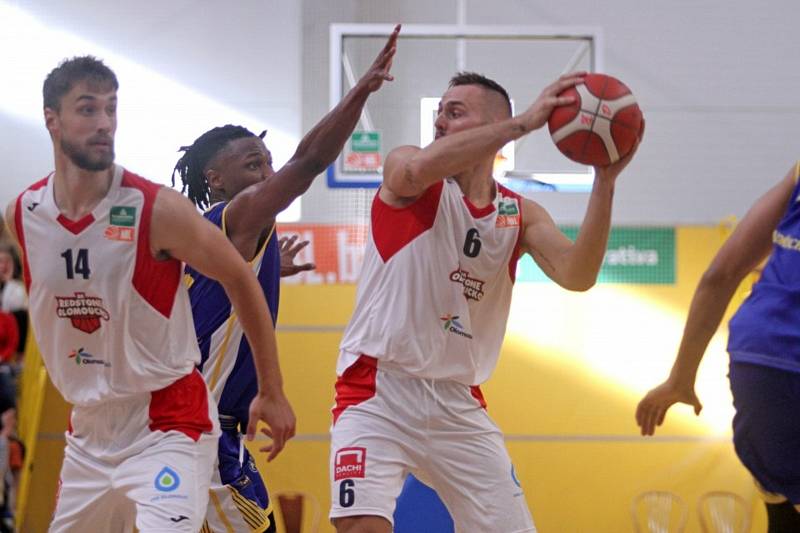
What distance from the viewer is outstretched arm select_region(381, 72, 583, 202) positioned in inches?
140

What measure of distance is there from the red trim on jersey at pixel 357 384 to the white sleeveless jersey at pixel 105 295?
698mm

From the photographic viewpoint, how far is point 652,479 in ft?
26.7

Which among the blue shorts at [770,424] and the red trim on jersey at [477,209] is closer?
the blue shorts at [770,424]

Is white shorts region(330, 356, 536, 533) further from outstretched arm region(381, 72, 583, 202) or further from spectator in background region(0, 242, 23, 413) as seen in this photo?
spectator in background region(0, 242, 23, 413)

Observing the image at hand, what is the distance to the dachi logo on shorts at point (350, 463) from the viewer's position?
3.68 metres

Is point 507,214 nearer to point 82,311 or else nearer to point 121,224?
point 121,224

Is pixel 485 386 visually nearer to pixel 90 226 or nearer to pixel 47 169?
pixel 47 169

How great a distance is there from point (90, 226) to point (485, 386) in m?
5.15

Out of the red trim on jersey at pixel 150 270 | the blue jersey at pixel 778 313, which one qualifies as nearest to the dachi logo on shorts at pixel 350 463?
the red trim on jersey at pixel 150 270

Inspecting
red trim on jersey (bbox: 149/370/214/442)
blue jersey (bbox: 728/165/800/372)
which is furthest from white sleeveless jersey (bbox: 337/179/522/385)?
blue jersey (bbox: 728/165/800/372)

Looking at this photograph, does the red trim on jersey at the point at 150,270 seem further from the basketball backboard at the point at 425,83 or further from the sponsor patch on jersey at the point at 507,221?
the basketball backboard at the point at 425,83

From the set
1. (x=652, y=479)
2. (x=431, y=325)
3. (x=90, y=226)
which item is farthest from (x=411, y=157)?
(x=652, y=479)

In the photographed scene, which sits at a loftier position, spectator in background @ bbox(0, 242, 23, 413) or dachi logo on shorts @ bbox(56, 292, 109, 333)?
dachi logo on shorts @ bbox(56, 292, 109, 333)

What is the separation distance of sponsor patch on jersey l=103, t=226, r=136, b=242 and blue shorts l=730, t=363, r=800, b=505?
1851mm
